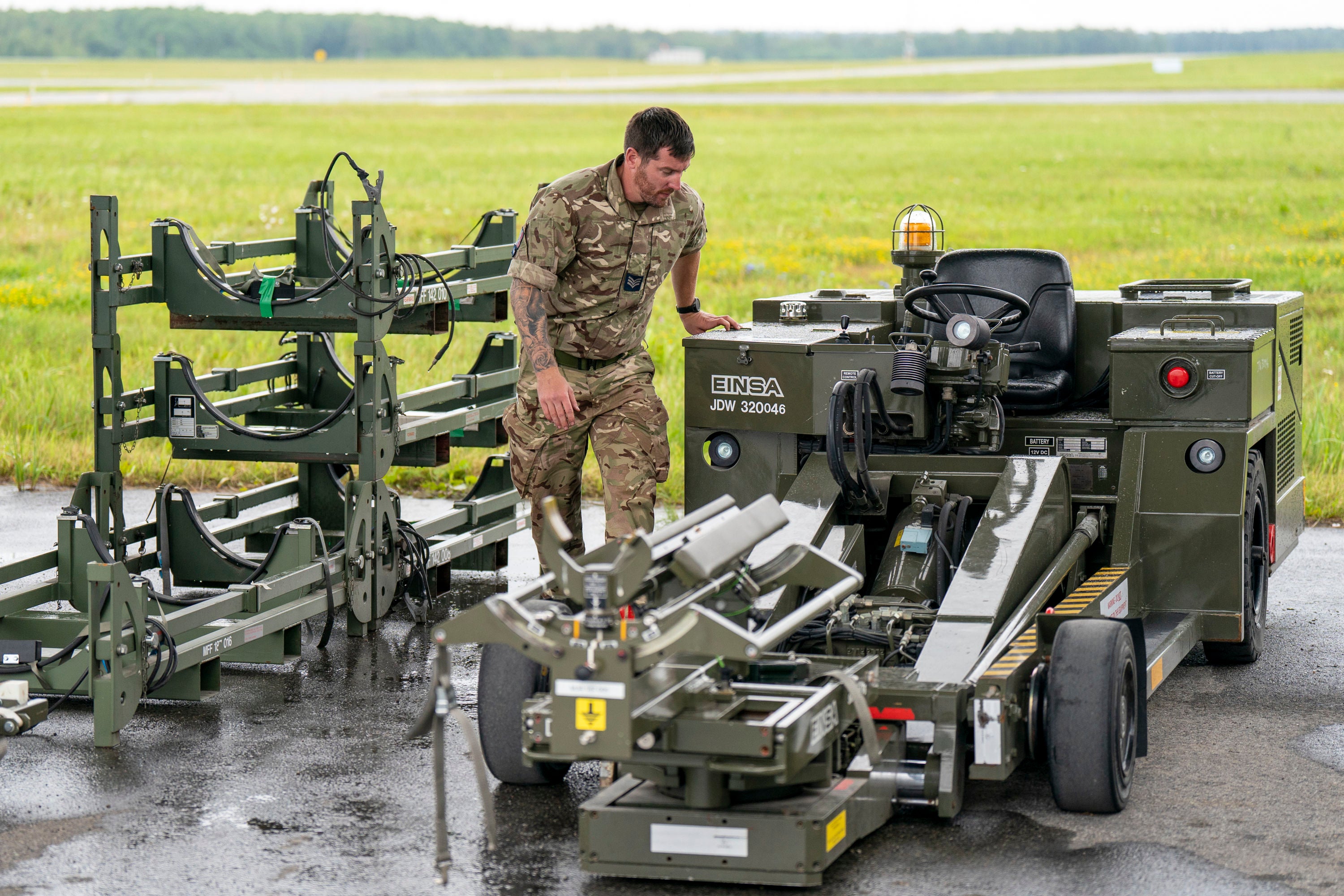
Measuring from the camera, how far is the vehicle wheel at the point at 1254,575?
681 cm

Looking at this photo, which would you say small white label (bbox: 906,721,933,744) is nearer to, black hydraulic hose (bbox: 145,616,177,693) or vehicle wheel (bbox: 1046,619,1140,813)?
vehicle wheel (bbox: 1046,619,1140,813)

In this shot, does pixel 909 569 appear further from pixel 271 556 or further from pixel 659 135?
pixel 271 556

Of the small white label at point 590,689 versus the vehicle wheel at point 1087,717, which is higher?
the small white label at point 590,689

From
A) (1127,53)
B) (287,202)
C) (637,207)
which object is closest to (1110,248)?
(287,202)

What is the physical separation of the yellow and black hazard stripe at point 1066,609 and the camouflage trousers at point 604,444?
1679 mm

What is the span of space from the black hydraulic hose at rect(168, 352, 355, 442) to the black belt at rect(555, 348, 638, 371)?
96cm

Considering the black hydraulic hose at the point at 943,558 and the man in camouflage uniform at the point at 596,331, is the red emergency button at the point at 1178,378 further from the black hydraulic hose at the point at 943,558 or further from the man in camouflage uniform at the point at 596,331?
the man in camouflage uniform at the point at 596,331

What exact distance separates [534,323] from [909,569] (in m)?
1.71

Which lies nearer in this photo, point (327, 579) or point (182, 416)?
point (327, 579)

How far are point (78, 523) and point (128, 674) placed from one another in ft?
3.52

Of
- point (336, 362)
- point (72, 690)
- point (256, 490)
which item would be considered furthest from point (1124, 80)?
point (72, 690)

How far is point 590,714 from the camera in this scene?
4242mm

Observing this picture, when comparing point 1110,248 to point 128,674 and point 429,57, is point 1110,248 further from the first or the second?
point 429,57

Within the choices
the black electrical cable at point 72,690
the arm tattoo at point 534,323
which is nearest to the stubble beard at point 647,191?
the arm tattoo at point 534,323
